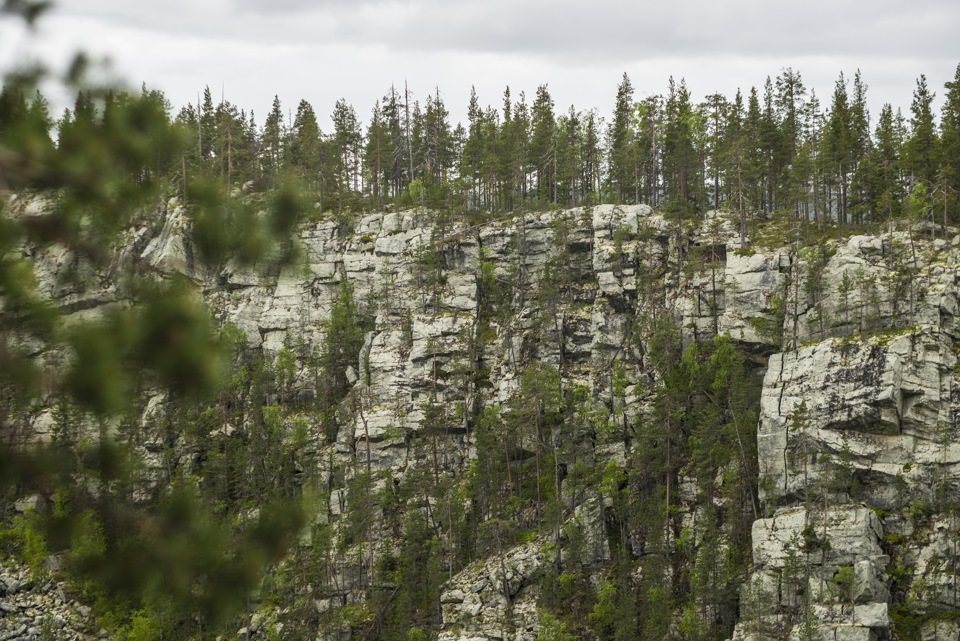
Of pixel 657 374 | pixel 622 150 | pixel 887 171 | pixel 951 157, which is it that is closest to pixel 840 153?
pixel 887 171

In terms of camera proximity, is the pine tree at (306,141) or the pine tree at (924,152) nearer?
the pine tree at (924,152)

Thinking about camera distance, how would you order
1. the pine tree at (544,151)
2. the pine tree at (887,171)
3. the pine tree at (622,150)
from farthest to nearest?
the pine tree at (544,151) < the pine tree at (622,150) < the pine tree at (887,171)

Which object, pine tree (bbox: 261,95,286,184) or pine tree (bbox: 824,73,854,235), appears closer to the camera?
pine tree (bbox: 824,73,854,235)

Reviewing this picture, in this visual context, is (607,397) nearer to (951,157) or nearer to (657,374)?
(657,374)

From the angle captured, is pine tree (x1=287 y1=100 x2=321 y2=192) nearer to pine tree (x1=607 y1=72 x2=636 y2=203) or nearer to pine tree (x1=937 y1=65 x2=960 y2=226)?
pine tree (x1=607 y1=72 x2=636 y2=203)

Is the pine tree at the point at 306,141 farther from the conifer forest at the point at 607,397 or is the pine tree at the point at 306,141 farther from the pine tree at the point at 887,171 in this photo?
the pine tree at the point at 887,171

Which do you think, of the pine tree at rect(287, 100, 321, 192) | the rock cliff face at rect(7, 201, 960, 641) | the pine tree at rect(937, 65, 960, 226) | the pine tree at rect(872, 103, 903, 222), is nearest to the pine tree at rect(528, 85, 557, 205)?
the rock cliff face at rect(7, 201, 960, 641)

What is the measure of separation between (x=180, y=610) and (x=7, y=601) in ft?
207

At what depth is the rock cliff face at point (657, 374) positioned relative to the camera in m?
47.5

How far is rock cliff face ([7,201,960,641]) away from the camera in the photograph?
4750 cm

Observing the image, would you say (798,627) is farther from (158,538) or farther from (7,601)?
(7,601)

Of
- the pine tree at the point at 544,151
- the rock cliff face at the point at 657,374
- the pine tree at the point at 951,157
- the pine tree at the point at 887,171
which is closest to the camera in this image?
the rock cliff face at the point at 657,374

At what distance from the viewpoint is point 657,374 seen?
6197 cm

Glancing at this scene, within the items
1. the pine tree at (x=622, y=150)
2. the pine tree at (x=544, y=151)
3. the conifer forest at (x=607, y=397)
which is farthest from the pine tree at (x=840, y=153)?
the pine tree at (x=544, y=151)
